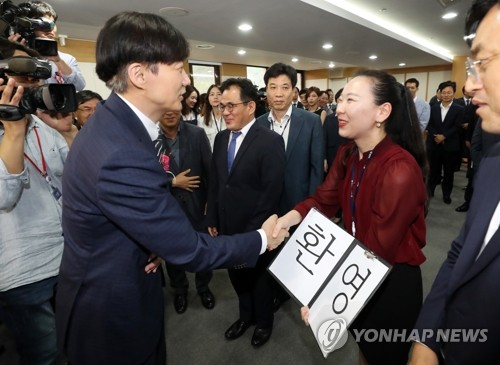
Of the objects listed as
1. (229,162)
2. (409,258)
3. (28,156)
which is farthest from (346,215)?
(28,156)

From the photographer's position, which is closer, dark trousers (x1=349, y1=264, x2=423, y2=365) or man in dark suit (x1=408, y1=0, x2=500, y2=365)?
man in dark suit (x1=408, y1=0, x2=500, y2=365)

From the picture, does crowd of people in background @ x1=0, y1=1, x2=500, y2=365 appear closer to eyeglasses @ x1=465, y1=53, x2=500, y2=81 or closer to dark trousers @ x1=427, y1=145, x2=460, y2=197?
eyeglasses @ x1=465, y1=53, x2=500, y2=81

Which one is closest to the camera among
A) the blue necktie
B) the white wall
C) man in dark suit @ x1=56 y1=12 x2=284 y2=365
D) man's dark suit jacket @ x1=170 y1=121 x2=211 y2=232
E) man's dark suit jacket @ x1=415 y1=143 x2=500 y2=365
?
man's dark suit jacket @ x1=415 y1=143 x2=500 y2=365

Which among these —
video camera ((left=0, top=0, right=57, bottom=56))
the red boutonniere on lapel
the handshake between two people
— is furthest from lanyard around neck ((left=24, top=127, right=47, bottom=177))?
the handshake between two people

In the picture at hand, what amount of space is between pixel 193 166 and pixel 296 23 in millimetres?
4000

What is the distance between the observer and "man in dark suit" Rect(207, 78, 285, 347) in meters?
1.78

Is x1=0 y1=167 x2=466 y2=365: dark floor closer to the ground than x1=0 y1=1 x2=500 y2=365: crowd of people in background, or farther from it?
closer to the ground

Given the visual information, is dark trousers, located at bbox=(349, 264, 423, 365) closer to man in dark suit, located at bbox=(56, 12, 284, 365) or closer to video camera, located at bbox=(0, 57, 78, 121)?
man in dark suit, located at bbox=(56, 12, 284, 365)

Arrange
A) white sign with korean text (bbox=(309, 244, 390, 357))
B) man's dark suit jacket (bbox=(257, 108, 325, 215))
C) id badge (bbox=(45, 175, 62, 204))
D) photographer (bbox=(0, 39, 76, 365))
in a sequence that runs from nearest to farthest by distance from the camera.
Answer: white sign with korean text (bbox=(309, 244, 390, 357))
photographer (bbox=(0, 39, 76, 365))
id badge (bbox=(45, 175, 62, 204))
man's dark suit jacket (bbox=(257, 108, 325, 215))

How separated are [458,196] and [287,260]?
15.6 feet

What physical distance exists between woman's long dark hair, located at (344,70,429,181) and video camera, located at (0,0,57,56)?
1505 mm

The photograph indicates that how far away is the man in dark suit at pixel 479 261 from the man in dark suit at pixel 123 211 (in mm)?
660

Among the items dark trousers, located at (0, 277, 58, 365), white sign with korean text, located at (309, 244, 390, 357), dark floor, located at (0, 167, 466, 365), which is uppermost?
white sign with korean text, located at (309, 244, 390, 357)

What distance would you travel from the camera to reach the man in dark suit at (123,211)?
82 cm
